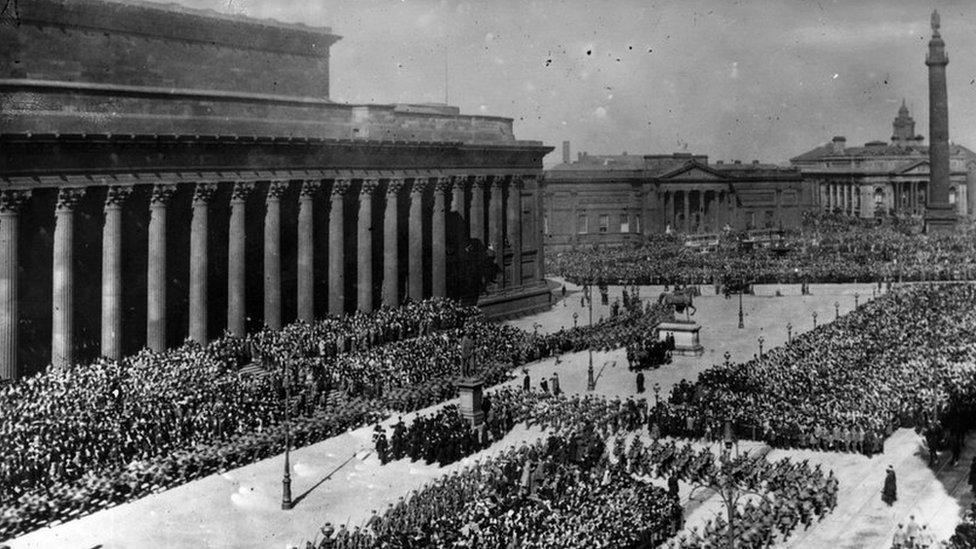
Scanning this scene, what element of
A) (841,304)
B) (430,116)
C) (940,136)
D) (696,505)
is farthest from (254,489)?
(940,136)

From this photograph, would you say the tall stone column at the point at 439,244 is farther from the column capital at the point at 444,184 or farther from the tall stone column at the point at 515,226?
the tall stone column at the point at 515,226

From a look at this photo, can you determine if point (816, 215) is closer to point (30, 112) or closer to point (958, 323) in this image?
point (958, 323)

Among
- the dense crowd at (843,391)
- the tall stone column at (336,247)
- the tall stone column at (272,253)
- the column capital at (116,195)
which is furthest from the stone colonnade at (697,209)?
the column capital at (116,195)

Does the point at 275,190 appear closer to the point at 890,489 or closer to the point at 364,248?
the point at 364,248

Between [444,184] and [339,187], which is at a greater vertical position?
[444,184]

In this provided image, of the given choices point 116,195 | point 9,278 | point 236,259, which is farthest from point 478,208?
point 9,278
